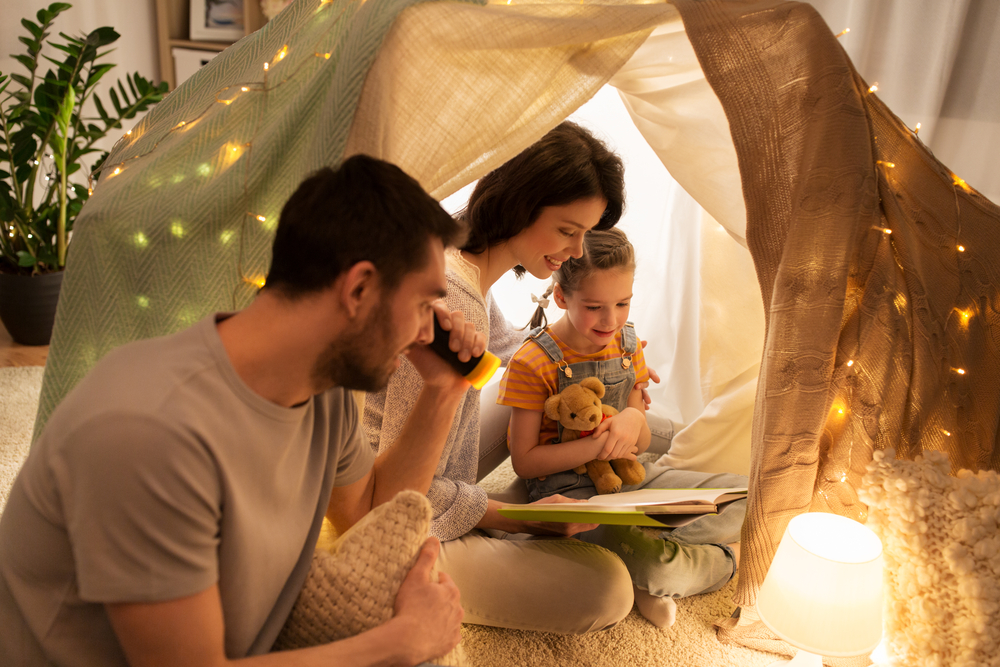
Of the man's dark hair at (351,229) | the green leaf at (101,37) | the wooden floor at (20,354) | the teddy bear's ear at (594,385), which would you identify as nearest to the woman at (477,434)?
the teddy bear's ear at (594,385)

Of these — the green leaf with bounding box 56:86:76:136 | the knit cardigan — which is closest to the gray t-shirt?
the knit cardigan

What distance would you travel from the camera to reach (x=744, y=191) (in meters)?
1.13

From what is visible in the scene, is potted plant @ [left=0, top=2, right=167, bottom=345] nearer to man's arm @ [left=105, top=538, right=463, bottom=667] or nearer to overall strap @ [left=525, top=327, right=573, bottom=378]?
overall strap @ [left=525, top=327, right=573, bottom=378]

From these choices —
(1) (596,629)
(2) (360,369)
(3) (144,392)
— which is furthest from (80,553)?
(1) (596,629)

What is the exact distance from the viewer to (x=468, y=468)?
4.53 feet

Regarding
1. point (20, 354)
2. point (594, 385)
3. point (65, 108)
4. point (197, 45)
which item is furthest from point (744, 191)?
point (197, 45)

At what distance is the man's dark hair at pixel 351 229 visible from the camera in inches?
28.2

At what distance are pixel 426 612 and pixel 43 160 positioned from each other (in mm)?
2398

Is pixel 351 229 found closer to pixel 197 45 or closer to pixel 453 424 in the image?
pixel 453 424

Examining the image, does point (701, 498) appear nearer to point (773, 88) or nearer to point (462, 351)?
point (462, 351)

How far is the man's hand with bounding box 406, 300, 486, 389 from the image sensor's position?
1.01m

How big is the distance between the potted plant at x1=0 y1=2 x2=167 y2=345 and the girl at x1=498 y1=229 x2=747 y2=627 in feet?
5.47

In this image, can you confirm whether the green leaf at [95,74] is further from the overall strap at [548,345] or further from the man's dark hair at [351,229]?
the man's dark hair at [351,229]

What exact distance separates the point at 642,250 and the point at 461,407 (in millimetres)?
1131
